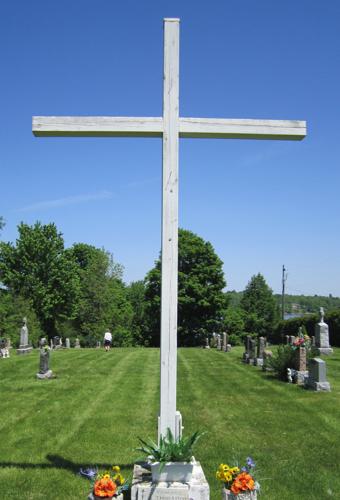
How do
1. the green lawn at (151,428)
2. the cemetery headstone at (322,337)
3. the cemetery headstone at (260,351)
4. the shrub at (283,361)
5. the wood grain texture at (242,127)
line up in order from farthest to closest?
the cemetery headstone at (322,337), the cemetery headstone at (260,351), the shrub at (283,361), the green lawn at (151,428), the wood grain texture at (242,127)

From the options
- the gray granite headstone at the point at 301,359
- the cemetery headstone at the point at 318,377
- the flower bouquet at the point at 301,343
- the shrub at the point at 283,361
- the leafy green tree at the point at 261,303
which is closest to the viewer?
the cemetery headstone at the point at 318,377

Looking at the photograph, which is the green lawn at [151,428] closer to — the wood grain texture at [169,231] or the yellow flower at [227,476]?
the yellow flower at [227,476]

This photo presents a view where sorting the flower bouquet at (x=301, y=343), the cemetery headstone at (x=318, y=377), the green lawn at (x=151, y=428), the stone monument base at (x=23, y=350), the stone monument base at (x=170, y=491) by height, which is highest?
the flower bouquet at (x=301, y=343)

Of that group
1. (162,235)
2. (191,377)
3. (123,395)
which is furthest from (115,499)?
(191,377)

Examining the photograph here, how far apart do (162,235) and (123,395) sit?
8.46 meters

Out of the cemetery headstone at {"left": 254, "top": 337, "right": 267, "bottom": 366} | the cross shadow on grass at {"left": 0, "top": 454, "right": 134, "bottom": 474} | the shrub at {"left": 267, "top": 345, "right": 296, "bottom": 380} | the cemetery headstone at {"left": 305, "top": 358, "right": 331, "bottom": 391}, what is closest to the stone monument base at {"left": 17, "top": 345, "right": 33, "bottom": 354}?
the cemetery headstone at {"left": 254, "top": 337, "right": 267, "bottom": 366}

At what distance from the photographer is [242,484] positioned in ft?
13.5

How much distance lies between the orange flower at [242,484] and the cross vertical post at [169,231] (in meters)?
0.65

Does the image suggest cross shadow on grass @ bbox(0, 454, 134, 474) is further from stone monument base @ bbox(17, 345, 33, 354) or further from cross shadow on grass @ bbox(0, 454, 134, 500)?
stone monument base @ bbox(17, 345, 33, 354)

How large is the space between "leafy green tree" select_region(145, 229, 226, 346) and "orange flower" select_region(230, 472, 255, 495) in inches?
1516

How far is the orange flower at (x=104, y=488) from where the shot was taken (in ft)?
12.9

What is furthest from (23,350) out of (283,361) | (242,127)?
(242,127)

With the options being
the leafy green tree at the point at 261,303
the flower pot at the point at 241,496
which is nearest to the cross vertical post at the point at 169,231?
the flower pot at the point at 241,496

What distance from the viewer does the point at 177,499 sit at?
3.98m
